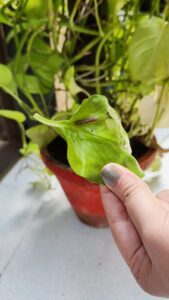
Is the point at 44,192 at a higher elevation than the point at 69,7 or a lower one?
lower

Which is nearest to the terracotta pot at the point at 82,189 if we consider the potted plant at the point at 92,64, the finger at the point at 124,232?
the potted plant at the point at 92,64

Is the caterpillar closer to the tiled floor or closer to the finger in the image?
the finger

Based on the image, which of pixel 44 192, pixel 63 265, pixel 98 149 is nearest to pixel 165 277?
pixel 98 149

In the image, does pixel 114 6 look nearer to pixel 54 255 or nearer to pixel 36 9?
pixel 36 9

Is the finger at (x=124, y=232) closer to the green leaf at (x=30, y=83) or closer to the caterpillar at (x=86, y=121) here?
the caterpillar at (x=86, y=121)

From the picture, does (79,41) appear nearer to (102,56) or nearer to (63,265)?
(102,56)

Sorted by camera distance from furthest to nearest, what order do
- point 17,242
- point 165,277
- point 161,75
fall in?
point 17,242 < point 161,75 < point 165,277

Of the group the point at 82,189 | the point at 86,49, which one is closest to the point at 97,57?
the point at 86,49
